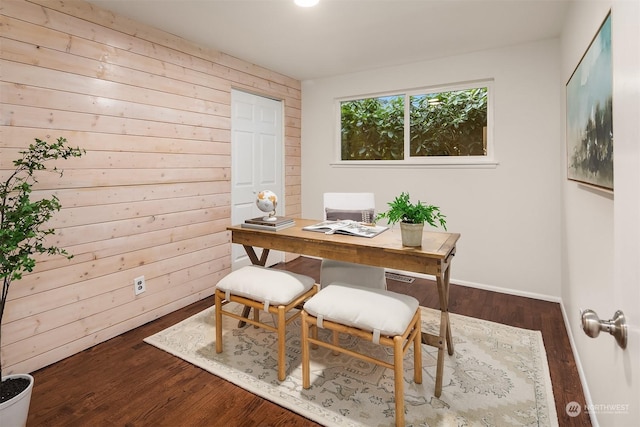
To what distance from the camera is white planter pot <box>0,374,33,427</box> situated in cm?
147

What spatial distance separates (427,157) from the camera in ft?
12.3

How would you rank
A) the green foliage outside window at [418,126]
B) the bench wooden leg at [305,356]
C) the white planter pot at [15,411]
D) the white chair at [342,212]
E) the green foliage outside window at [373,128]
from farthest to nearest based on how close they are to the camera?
the green foliage outside window at [373,128] < the green foliage outside window at [418,126] < the white chair at [342,212] < the bench wooden leg at [305,356] < the white planter pot at [15,411]

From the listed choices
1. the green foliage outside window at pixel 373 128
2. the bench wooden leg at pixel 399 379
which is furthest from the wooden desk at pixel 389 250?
the green foliage outside window at pixel 373 128

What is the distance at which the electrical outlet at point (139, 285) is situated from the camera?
268 centimetres

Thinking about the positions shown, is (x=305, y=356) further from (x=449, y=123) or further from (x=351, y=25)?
(x=449, y=123)

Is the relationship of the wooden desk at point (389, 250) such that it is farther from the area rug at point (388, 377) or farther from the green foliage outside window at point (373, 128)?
the green foliage outside window at point (373, 128)

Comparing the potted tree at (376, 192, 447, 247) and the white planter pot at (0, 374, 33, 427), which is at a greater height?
the potted tree at (376, 192, 447, 247)

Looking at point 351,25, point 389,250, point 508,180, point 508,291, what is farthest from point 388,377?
point 351,25

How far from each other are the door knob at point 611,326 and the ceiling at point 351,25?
2387 millimetres

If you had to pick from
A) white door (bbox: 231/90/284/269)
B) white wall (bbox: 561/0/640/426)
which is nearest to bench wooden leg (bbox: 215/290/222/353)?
white door (bbox: 231/90/284/269)

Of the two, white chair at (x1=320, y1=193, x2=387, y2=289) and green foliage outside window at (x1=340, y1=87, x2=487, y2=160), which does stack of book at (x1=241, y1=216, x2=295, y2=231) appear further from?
green foliage outside window at (x1=340, y1=87, x2=487, y2=160)

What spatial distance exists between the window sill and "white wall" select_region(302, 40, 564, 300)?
4 cm

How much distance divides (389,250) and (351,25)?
6.49ft

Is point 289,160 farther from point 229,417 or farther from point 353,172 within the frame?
point 229,417
